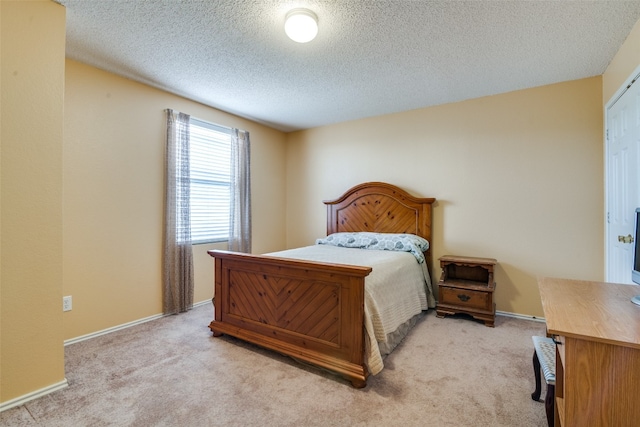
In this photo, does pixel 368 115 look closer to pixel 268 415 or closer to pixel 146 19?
pixel 146 19

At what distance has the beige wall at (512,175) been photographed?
2.87 metres

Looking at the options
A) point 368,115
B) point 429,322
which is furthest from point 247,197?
point 429,322

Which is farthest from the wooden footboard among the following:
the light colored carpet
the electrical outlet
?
the electrical outlet

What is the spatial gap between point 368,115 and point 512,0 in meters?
2.28

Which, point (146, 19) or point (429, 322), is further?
point (429, 322)

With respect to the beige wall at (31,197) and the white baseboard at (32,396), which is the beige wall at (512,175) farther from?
the white baseboard at (32,396)

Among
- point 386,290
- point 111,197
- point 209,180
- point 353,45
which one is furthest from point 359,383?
point 209,180

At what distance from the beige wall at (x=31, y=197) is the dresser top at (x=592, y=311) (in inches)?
104

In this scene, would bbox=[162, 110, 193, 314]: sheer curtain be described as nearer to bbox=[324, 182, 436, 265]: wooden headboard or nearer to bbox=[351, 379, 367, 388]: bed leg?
bbox=[324, 182, 436, 265]: wooden headboard

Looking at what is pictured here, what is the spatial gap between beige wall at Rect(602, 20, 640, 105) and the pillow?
6.94 ft

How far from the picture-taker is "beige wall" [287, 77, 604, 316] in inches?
113

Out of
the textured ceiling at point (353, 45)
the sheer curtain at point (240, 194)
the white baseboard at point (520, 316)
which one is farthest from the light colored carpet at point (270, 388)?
the textured ceiling at point (353, 45)

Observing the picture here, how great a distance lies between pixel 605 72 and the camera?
2713mm

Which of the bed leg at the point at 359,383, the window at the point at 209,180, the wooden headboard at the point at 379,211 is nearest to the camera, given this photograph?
the bed leg at the point at 359,383
